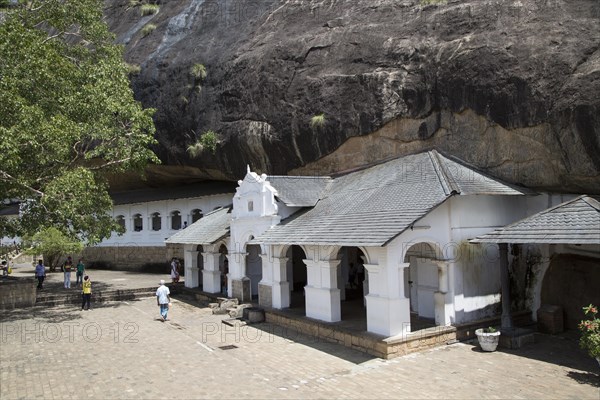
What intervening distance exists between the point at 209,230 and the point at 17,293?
8.47 metres

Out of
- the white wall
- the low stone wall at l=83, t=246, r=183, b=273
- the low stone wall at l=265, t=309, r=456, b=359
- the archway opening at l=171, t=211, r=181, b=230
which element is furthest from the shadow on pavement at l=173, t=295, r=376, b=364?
the archway opening at l=171, t=211, r=181, b=230

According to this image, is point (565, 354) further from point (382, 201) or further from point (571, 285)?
point (382, 201)

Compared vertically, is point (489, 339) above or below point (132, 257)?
below

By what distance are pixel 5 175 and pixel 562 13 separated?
1998cm

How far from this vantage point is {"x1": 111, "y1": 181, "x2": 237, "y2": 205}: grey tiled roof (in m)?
31.4

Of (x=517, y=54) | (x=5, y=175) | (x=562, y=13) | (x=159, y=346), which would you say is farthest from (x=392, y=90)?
(x=5, y=175)

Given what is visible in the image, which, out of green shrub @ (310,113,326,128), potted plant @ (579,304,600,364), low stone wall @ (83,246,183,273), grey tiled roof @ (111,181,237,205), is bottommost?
potted plant @ (579,304,600,364)

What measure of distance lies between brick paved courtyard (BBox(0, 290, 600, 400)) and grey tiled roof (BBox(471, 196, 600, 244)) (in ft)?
9.47

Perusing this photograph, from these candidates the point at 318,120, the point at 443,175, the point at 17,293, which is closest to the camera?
the point at 443,175

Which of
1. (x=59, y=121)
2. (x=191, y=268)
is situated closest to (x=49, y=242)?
(x=191, y=268)

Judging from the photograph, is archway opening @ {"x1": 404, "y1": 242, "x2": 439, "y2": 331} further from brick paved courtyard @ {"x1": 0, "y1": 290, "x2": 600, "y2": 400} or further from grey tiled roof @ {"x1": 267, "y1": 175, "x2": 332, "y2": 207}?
grey tiled roof @ {"x1": 267, "y1": 175, "x2": 332, "y2": 207}

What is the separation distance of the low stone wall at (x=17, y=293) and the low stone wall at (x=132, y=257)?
490 inches

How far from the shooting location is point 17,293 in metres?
20.7

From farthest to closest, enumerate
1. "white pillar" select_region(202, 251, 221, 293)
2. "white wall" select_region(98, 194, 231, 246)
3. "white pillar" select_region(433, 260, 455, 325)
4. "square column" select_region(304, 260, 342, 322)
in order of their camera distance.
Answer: "white wall" select_region(98, 194, 231, 246) → "white pillar" select_region(202, 251, 221, 293) → "square column" select_region(304, 260, 342, 322) → "white pillar" select_region(433, 260, 455, 325)
